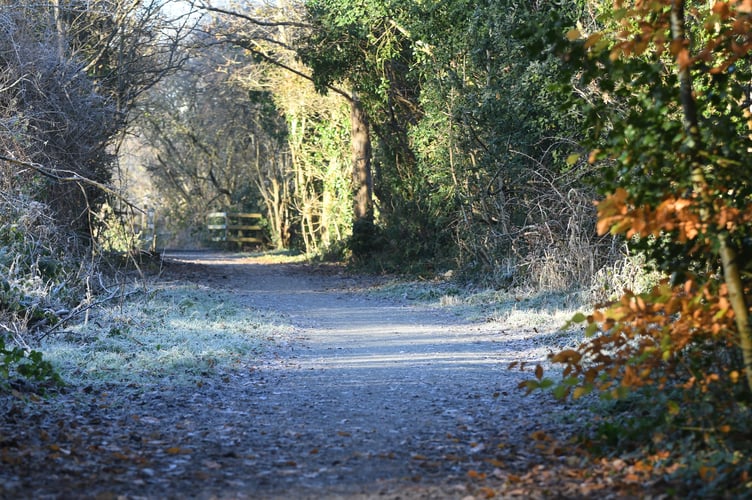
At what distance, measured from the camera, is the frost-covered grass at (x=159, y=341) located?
8312 mm

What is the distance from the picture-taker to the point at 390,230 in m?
22.1

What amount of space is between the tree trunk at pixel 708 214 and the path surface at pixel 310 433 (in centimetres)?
122

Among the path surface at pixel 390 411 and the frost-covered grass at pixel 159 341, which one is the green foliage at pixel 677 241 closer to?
the path surface at pixel 390 411

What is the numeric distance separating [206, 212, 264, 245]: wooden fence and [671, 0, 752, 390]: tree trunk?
31976mm

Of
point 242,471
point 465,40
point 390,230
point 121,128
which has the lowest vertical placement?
point 242,471

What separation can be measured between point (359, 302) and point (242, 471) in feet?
37.9

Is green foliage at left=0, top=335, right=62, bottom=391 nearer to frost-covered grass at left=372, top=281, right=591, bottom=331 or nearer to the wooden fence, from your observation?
frost-covered grass at left=372, top=281, right=591, bottom=331

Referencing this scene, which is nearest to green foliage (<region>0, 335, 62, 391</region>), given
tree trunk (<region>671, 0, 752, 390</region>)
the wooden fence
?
tree trunk (<region>671, 0, 752, 390</region>)

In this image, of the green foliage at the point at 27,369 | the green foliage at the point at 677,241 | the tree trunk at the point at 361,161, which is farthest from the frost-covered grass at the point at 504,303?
the tree trunk at the point at 361,161

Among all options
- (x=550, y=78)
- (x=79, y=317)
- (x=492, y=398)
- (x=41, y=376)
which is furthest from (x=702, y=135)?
(x=550, y=78)

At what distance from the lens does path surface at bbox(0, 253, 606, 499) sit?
4.79 metres

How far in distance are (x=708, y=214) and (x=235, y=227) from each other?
33290 millimetres

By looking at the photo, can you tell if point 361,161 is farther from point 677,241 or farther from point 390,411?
point 677,241

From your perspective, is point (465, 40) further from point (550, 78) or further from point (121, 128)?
point (121, 128)
